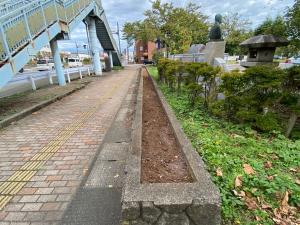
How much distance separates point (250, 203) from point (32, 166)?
3.34 meters

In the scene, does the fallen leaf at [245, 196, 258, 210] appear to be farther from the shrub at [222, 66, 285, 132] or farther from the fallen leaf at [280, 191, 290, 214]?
the shrub at [222, 66, 285, 132]

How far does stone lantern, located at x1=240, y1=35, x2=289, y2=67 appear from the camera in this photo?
223 inches

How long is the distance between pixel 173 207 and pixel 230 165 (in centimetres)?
153

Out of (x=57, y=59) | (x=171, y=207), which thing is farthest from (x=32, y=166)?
(x=57, y=59)

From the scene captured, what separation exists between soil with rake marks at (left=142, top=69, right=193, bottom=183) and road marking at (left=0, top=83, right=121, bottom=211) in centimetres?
177

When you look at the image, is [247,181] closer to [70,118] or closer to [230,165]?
[230,165]

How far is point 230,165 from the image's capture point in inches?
122

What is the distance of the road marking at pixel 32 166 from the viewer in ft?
9.48

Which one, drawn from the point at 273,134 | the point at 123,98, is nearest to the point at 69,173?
the point at 273,134

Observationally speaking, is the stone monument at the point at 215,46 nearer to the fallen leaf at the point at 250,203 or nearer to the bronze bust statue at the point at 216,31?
the bronze bust statue at the point at 216,31

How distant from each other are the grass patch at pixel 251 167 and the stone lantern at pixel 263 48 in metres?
2.71

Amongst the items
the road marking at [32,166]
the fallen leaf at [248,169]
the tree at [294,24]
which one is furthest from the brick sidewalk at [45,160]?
the tree at [294,24]

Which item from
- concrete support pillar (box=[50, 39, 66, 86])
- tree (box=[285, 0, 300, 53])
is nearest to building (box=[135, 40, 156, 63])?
concrete support pillar (box=[50, 39, 66, 86])

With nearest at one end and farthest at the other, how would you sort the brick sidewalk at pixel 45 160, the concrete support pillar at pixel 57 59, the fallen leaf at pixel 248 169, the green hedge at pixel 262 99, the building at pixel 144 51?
the brick sidewalk at pixel 45 160
the fallen leaf at pixel 248 169
the green hedge at pixel 262 99
the concrete support pillar at pixel 57 59
the building at pixel 144 51
